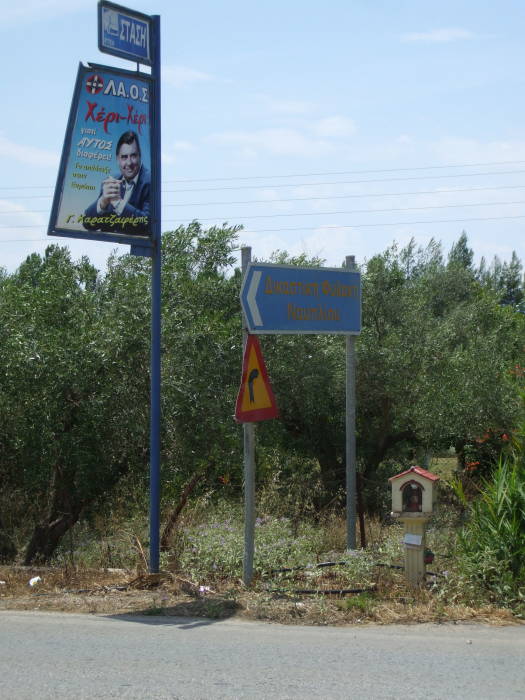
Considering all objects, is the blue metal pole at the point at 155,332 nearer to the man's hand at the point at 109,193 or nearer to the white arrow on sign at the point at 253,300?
the man's hand at the point at 109,193

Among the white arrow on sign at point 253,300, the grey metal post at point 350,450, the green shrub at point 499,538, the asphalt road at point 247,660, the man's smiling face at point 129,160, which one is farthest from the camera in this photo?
the grey metal post at point 350,450

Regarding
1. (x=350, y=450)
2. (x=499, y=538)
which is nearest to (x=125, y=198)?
(x=350, y=450)

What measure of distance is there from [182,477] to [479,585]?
5573mm

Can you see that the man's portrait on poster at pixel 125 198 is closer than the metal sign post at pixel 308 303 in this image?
Yes

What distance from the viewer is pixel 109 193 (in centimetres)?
751

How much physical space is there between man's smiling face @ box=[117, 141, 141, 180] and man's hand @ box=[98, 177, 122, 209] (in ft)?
0.42

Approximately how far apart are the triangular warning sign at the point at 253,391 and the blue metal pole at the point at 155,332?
2.56 ft

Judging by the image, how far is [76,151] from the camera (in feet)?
24.1

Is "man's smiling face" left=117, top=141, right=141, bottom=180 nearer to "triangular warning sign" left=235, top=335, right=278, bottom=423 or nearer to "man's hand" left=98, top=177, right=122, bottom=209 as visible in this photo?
"man's hand" left=98, top=177, right=122, bottom=209

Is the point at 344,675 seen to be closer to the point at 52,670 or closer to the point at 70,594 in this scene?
the point at 52,670

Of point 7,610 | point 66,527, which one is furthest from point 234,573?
point 66,527

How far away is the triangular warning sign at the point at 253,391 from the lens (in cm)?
751

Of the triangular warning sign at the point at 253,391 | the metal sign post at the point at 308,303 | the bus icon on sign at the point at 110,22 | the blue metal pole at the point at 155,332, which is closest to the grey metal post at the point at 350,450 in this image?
the metal sign post at the point at 308,303

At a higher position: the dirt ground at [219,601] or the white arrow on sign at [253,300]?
the white arrow on sign at [253,300]
